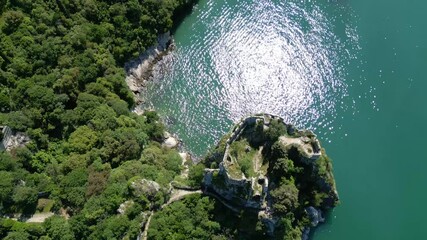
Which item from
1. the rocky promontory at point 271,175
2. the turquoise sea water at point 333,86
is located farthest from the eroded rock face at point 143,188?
the turquoise sea water at point 333,86

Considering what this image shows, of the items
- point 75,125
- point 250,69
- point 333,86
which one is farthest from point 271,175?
point 75,125

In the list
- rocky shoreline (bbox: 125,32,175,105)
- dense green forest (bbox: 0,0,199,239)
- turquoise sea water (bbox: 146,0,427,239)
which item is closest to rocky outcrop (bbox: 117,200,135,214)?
dense green forest (bbox: 0,0,199,239)

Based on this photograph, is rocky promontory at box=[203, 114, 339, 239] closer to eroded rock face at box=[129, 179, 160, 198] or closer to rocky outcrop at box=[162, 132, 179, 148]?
eroded rock face at box=[129, 179, 160, 198]

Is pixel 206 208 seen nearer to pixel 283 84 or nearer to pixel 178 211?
pixel 178 211

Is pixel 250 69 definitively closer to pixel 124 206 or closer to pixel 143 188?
pixel 143 188

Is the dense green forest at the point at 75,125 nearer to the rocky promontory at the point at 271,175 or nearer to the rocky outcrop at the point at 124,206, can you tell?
the rocky outcrop at the point at 124,206

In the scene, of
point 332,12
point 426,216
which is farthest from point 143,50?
point 426,216
